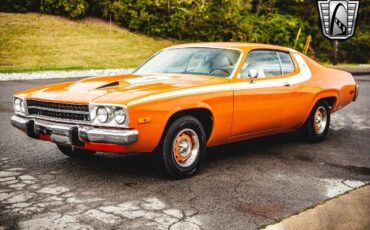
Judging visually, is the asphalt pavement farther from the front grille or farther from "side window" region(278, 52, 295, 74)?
"side window" region(278, 52, 295, 74)

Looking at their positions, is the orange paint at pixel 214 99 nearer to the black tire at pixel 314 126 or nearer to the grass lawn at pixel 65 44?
the black tire at pixel 314 126

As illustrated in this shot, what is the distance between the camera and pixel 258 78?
616 cm

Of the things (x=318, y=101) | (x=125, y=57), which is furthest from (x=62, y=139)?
(x=125, y=57)

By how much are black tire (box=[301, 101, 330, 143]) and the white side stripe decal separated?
1.80ft

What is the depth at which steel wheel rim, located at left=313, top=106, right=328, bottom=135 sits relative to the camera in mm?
7379

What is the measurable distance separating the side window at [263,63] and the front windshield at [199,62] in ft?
0.62

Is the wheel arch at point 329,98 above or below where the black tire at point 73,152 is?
above

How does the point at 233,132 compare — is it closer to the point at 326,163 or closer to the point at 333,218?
the point at 326,163

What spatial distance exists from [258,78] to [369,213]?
7.83 ft

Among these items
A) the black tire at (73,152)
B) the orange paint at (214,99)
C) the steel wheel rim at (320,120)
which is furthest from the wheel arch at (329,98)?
the black tire at (73,152)

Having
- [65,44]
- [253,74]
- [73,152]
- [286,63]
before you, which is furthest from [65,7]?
[253,74]

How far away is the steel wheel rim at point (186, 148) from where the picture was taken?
17.1 feet

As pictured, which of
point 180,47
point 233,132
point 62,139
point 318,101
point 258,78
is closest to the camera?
A: point 62,139

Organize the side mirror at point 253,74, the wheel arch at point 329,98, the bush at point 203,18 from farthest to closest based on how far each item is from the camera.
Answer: the bush at point 203,18 < the wheel arch at point 329,98 < the side mirror at point 253,74
